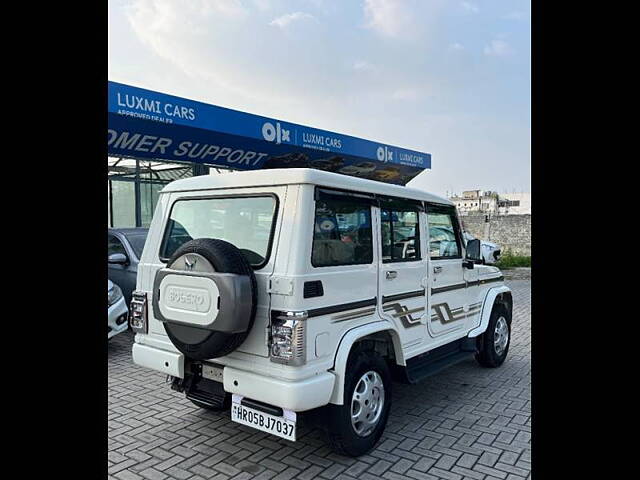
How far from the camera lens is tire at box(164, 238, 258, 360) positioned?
10.1 feet

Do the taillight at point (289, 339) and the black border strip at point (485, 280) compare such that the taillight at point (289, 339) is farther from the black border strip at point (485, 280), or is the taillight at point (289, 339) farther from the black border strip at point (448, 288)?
the black border strip at point (485, 280)

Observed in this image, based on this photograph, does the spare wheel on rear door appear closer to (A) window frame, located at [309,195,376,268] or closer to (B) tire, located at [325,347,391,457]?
(A) window frame, located at [309,195,376,268]

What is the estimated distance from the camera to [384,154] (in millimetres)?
15664

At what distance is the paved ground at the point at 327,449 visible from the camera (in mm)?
3336

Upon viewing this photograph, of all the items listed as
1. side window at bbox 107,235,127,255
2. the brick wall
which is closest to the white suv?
side window at bbox 107,235,127,255

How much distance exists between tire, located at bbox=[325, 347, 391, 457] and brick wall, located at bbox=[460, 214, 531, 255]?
15827 millimetres

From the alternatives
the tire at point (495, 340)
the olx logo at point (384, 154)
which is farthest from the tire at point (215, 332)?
the olx logo at point (384, 154)

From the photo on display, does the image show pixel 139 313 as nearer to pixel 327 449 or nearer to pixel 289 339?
pixel 289 339

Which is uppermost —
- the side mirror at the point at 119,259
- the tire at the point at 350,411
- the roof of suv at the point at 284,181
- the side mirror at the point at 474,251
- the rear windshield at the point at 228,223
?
the roof of suv at the point at 284,181

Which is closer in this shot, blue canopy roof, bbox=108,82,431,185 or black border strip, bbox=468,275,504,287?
black border strip, bbox=468,275,504,287

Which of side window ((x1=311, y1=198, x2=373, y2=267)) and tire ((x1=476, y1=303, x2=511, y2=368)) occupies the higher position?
side window ((x1=311, y1=198, x2=373, y2=267))
